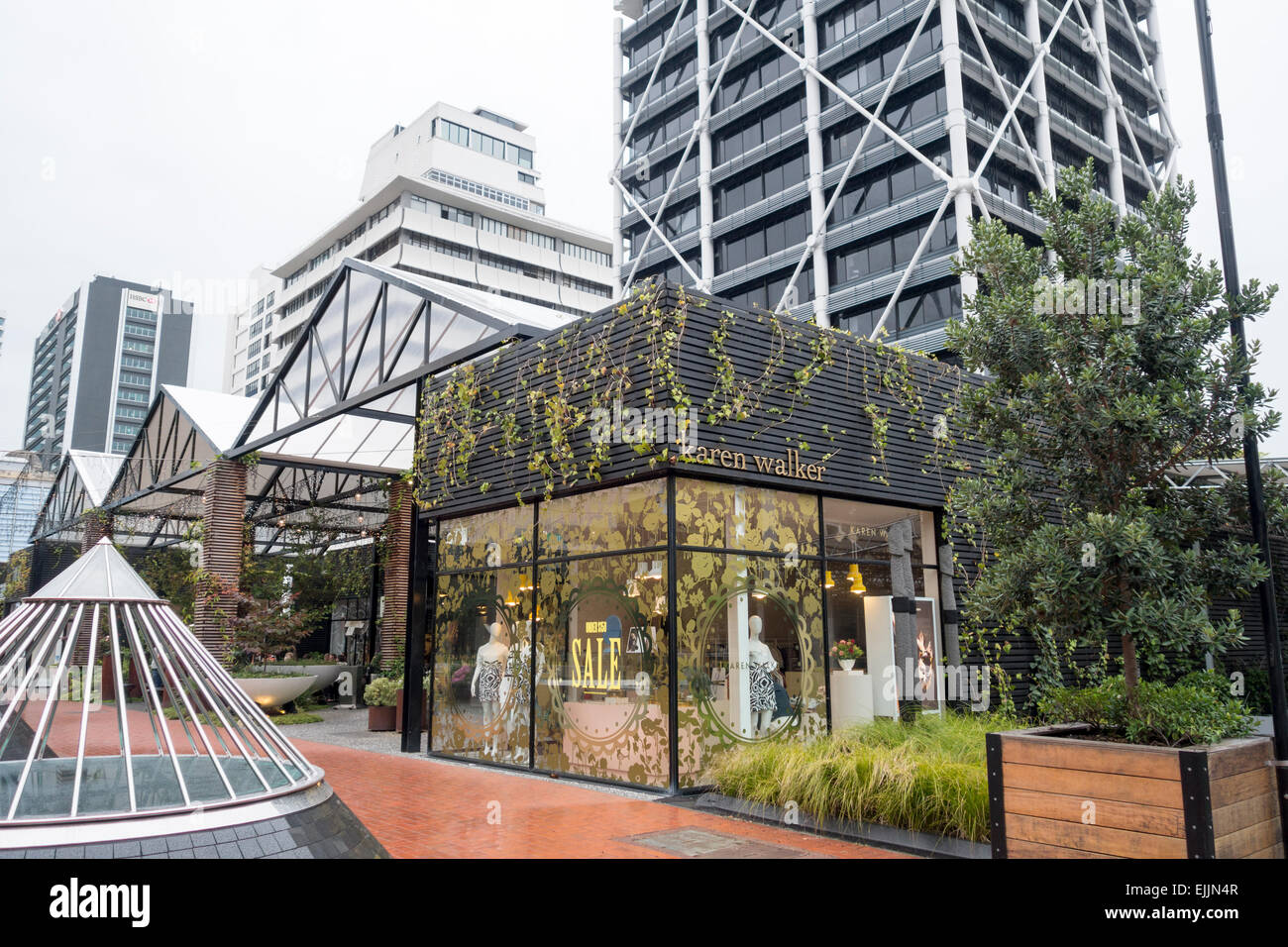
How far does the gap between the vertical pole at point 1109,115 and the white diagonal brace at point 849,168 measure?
10862mm

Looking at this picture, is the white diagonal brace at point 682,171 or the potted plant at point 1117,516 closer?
the potted plant at point 1117,516

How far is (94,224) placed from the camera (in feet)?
64.7

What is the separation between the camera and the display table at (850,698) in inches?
396

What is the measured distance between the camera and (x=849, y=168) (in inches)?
1569

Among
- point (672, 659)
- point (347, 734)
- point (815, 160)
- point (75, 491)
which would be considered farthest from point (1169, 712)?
point (815, 160)

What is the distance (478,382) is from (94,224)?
1357 centimetres

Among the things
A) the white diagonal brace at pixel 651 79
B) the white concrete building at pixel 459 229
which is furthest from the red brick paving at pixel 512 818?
the white concrete building at pixel 459 229

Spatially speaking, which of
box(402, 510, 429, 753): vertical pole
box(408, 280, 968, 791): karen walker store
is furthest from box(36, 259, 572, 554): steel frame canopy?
box(408, 280, 968, 791): karen walker store

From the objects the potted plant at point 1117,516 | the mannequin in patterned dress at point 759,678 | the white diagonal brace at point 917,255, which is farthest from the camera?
the white diagonal brace at point 917,255

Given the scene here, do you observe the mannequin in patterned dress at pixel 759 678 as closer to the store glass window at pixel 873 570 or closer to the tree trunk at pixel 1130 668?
the store glass window at pixel 873 570
